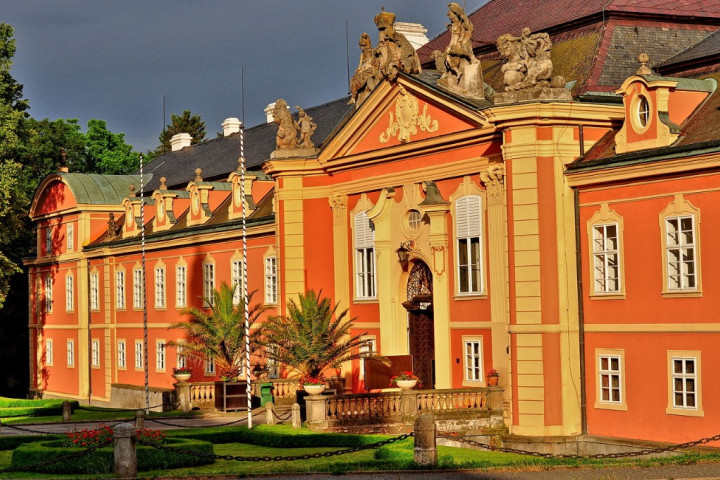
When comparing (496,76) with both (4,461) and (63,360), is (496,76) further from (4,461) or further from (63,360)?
(63,360)

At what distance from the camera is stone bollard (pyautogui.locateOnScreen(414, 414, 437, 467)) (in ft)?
74.8

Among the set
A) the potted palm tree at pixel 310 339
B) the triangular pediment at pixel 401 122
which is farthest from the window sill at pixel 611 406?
the potted palm tree at pixel 310 339

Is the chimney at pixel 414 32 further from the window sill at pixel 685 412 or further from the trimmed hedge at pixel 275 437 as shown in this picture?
the window sill at pixel 685 412

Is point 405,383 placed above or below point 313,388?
above

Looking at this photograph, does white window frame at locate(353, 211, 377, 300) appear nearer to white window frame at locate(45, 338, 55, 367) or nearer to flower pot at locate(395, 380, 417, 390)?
flower pot at locate(395, 380, 417, 390)

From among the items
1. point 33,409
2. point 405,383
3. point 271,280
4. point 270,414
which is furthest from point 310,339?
point 33,409

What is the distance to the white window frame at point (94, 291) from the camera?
59.4 metres

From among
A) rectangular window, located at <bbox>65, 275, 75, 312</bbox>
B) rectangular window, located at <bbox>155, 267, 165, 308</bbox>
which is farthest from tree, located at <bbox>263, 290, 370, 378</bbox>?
rectangular window, located at <bbox>65, 275, 75, 312</bbox>

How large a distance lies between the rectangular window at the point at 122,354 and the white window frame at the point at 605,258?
3102 centimetres

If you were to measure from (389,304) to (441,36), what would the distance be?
9.50m

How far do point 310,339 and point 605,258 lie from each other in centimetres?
914

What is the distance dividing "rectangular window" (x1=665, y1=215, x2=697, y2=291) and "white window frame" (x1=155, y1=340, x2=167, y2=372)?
2837 centimetres

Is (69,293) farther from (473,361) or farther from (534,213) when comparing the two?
(534,213)

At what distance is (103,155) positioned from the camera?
81.0 m
